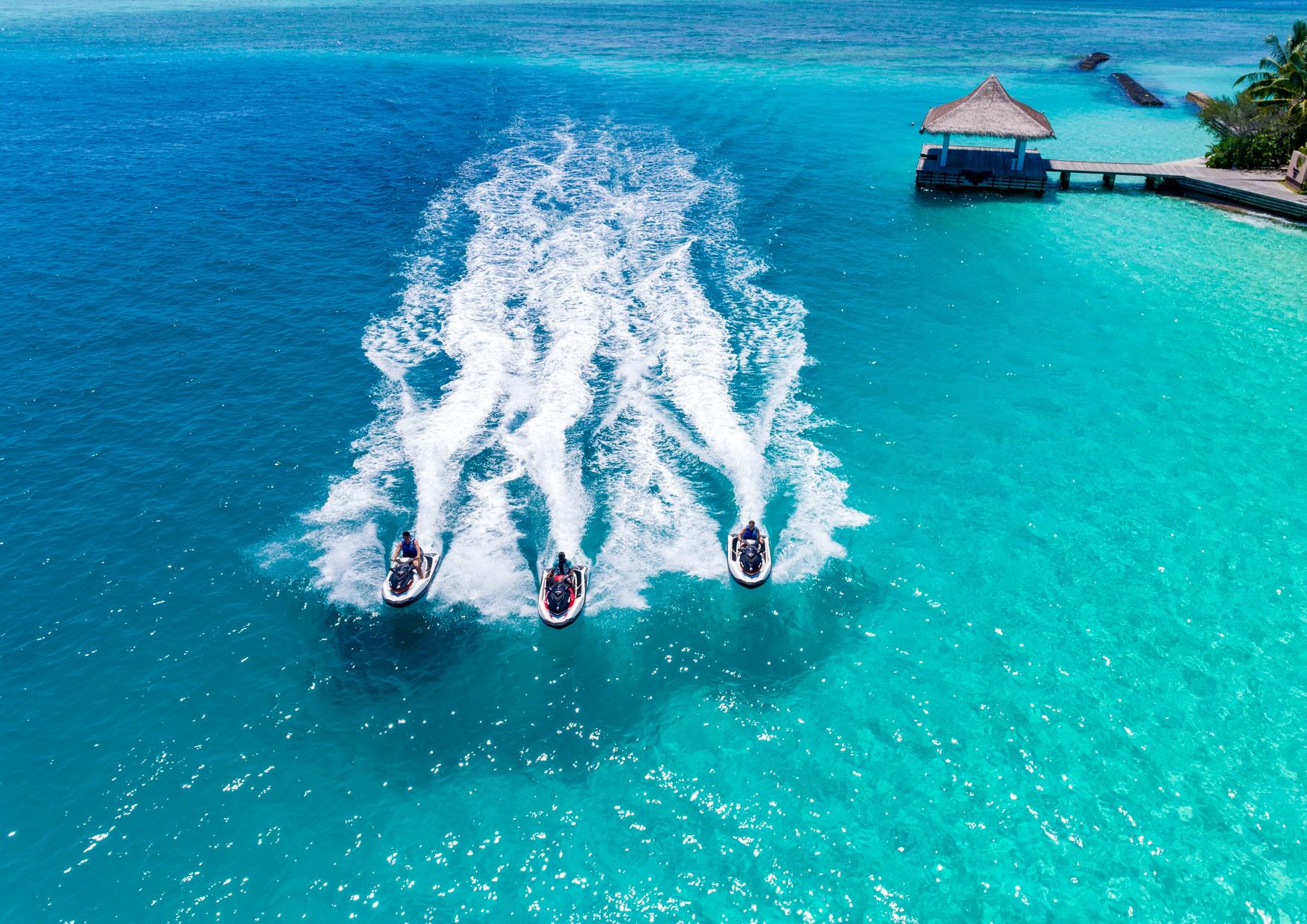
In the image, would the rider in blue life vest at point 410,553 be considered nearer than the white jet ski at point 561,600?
No

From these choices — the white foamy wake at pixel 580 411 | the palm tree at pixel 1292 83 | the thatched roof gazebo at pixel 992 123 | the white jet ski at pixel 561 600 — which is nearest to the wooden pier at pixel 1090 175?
the thatched roof gazebo at pixel 992 123

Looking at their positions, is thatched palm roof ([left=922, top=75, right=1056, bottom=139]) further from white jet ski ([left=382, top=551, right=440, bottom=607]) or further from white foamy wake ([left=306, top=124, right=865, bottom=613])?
white jet ski ([left=382, top=551, right=440, bottom=607])

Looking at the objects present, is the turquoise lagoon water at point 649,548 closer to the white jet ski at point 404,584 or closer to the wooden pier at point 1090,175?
the white jet ski at point 404,584

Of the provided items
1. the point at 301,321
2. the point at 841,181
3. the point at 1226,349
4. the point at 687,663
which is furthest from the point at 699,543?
the point at 841,181

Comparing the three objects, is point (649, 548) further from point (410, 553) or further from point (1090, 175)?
point (1090, 175)

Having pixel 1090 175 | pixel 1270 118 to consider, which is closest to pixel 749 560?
pixel 1090 175

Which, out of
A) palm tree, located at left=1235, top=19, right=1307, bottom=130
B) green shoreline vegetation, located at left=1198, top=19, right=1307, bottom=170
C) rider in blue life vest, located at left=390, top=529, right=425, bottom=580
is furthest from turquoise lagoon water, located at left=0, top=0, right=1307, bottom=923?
palm tree, located at left=1235, top=19, right=1307, bottom=130

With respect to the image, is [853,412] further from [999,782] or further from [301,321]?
[301,321]
